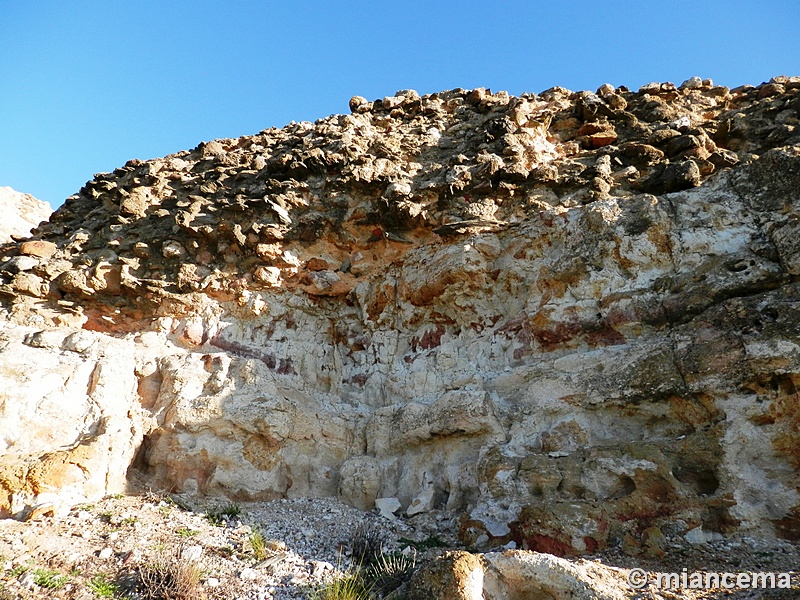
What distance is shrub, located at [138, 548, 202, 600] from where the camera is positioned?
5.76 metres

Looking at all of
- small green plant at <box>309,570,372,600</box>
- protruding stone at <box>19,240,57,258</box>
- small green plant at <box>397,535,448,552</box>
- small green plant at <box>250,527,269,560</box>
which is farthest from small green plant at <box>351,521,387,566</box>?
protruding stone at <box>19,240,57,258</box>

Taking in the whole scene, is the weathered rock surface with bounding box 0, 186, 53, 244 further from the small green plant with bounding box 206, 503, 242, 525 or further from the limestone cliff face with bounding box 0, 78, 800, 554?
the small green plant with bounding box 206, 503, 242, 525

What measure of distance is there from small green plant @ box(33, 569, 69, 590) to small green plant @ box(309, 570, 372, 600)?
8.60ft

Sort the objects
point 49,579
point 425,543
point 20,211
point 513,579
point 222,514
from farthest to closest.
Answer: point 20,211, point 222,514, point 425,543, point 49,579, point 513,579

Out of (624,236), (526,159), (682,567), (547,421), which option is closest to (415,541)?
(547,421)

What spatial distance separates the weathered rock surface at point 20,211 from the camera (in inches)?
914

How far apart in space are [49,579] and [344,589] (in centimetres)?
311

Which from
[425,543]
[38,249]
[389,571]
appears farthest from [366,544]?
[38,249]

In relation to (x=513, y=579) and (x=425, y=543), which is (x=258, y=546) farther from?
(x=513, y=579)

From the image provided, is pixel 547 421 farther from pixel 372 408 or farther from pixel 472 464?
pixel 372 408

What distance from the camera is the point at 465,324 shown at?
1099cm

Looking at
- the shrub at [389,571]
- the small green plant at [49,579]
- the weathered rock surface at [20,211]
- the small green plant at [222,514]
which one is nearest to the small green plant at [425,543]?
the shrub at [389,571]

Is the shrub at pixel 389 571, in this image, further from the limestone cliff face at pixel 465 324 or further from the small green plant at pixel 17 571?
the small green plant at pixel 17 571

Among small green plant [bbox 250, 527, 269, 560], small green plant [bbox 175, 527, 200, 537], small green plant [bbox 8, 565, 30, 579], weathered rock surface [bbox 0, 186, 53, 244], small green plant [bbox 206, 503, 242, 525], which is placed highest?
weathered rock surface [bbox 0, 186, 53, 244]
